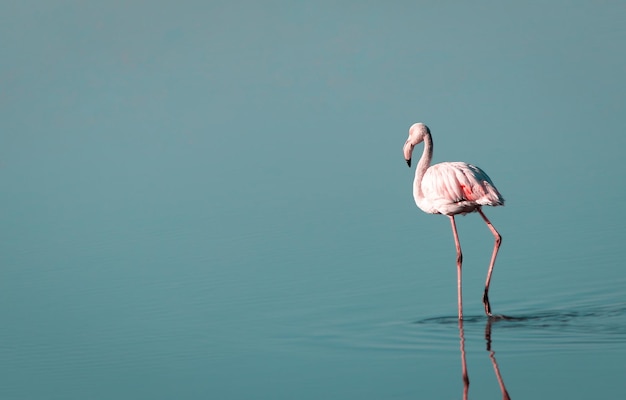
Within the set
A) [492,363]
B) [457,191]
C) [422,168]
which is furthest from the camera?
[422,168]

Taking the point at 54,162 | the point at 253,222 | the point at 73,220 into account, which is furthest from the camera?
the point at 54,162

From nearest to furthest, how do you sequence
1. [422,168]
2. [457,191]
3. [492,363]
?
1. [492,363]
2. [457,191]
3. [422,168]

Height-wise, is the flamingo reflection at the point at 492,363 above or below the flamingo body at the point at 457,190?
below

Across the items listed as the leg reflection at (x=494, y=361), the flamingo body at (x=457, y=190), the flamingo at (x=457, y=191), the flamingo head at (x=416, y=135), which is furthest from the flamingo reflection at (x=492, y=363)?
the flamingo head at (x=416, y=135)

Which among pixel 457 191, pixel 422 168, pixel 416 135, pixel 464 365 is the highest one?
pixel 416 135

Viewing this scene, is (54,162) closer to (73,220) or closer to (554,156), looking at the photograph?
(73,220)

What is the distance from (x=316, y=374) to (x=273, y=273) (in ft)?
8.64

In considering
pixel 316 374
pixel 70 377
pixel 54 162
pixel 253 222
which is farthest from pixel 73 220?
pixel 316 374

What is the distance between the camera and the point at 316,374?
267 inches

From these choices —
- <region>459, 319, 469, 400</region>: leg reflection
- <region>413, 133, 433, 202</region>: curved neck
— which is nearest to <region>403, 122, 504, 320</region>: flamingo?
<region>413, 133, 433, 202</region>: curved neck

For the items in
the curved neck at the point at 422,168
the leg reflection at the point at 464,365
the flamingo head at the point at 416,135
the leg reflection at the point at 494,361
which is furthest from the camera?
the flamingo head at the point at 416,135

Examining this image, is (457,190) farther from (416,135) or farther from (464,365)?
(464,365)

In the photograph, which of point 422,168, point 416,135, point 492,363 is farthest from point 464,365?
point 416,135

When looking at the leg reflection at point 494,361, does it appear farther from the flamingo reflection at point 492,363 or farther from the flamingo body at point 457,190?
the flamingo body at point 457,190
